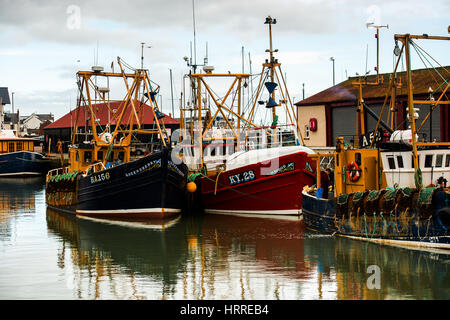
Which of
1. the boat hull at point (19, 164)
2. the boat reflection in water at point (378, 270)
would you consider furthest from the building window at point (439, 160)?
the boat hull at point (19, 164)

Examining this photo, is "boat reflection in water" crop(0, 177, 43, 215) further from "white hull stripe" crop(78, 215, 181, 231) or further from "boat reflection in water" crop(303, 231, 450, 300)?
"boat reflection in water" crop(303, 231, 450, 300)

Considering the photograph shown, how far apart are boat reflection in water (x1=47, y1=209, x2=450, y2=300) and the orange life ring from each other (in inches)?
92.2

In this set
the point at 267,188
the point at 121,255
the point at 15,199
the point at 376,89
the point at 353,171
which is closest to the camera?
the point at 121,255

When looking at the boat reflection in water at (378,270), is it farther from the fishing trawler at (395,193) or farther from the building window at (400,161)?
the building window at (400,161)

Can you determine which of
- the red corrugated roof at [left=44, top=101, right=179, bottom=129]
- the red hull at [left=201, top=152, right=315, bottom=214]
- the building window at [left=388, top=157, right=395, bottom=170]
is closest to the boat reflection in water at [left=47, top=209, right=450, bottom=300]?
the red hull at [left=201, top=152, right=315, bottom=214]

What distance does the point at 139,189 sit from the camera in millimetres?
25938

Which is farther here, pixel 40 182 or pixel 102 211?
pixel 40 182

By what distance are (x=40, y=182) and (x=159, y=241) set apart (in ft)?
123

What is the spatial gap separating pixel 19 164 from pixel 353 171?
45865 mm

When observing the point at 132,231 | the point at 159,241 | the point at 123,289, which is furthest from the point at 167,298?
the point at 132,231

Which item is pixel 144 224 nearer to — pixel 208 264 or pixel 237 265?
pixel 208 264

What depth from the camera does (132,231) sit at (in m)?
23.7

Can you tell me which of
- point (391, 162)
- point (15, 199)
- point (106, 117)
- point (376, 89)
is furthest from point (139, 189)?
point (106, 117)

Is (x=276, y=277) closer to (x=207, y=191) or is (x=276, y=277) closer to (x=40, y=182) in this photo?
(x=207, y=191)
